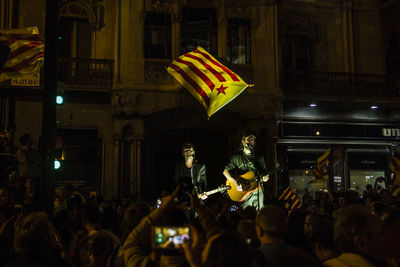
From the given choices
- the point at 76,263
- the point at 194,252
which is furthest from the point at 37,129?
the point at 194,252

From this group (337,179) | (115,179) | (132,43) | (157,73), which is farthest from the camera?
(337,179)

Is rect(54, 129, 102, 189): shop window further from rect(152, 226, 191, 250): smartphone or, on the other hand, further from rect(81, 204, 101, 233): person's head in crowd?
rect(152, 226, 191, 250): smartphone

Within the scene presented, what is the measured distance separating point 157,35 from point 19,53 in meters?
8.15

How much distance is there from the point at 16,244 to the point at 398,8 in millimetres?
21468

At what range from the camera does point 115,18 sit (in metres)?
18.4

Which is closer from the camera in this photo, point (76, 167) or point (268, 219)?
point (268, 219)

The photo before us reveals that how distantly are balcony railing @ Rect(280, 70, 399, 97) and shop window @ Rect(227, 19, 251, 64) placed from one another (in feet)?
6.66

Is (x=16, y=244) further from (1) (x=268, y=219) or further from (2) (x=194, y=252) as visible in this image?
(1) (x=268, y=219)

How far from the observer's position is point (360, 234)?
3.10m

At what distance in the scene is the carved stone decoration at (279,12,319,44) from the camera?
68.0 ft

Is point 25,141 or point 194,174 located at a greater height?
point 25,141

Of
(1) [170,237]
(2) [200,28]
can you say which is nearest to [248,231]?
(1) [170,237]

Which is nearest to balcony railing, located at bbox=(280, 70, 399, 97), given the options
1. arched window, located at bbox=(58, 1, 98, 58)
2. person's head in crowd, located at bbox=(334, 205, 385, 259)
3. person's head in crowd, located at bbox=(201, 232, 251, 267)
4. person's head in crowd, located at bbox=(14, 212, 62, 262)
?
arched window, located at bbox=(58, 1, 98, 58)

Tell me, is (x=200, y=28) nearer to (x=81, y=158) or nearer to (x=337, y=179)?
(x=81, y=158)
